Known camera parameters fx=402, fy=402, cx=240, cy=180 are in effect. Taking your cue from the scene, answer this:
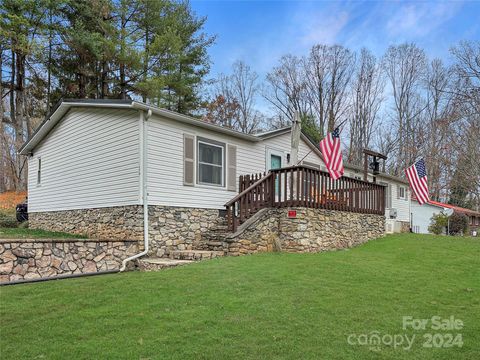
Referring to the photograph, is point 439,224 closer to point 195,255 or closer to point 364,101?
point 364,101

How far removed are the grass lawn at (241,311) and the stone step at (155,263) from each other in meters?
0.68

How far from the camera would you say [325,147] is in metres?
9.62

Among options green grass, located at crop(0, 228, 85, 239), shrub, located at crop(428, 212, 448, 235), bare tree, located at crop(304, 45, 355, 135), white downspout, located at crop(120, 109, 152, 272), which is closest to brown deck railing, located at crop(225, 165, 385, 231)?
white downspout, located at crop(120, 109, 152, 272)

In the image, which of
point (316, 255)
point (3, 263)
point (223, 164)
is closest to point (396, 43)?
point (223, 164)

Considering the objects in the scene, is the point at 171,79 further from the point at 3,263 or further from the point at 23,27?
the point at 3,263

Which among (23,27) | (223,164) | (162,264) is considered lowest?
(162,264)

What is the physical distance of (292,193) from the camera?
9.28 m

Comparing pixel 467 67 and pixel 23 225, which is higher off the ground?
pixel 467 67

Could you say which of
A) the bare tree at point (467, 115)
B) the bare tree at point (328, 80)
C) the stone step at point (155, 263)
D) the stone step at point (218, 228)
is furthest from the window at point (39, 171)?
the bare tree at point (328, 80)

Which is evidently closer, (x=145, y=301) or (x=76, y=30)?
(x=145, y=301)

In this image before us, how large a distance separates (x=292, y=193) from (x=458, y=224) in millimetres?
13837

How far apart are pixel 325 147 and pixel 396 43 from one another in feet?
74.7

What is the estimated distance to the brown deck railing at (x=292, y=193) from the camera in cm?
941

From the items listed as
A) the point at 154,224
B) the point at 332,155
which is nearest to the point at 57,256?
the point at 154,224
